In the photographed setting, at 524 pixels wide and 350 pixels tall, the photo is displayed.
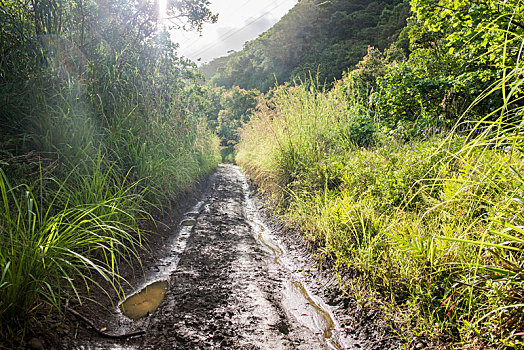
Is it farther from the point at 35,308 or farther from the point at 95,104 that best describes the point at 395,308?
the point at 95,104

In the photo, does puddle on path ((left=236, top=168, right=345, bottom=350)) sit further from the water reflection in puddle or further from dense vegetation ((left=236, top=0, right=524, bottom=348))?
the water reflection in puddle

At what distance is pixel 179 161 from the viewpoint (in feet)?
13.9

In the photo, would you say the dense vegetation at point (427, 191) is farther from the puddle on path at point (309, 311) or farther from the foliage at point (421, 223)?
the puddle on path at point (309, 311)

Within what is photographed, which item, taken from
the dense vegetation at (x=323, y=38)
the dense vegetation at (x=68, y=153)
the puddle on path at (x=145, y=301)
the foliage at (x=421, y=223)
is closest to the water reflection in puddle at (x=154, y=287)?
the puddle on path at (x=145, y=301)

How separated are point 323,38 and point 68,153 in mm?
27341

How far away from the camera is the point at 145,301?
6.15 ft

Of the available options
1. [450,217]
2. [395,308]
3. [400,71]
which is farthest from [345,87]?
[395,308]

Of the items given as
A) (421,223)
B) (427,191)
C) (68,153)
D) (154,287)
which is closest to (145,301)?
(154,287)

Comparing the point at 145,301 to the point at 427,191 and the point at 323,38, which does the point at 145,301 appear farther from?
the point at 323,38

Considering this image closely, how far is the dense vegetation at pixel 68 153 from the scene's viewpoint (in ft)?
4.16

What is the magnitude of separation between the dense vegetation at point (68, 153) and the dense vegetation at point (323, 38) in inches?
441

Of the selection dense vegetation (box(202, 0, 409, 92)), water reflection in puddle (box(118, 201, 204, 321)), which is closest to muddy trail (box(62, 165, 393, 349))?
water reflection in puddle (box(118, 201, 204, 321))

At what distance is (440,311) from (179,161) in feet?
12.4

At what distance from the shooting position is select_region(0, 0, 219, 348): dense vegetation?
1.27 m
